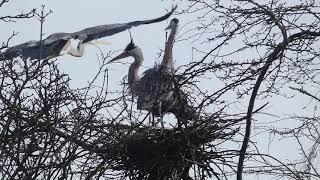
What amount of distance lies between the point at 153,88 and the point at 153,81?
0.33 ft

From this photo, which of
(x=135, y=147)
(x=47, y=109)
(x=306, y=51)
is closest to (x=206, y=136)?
(x=135, y=147)

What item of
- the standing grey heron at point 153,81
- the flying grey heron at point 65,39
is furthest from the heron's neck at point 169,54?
the flying grey heron at point 65,39

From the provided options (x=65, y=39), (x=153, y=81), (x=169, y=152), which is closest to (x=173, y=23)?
(x=153, y=81)

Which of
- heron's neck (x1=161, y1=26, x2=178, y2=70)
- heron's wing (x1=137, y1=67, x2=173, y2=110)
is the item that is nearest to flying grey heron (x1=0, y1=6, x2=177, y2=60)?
heron's neck (x1=161, y1=26, x2=178, y2=70)

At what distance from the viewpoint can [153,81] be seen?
534 cm

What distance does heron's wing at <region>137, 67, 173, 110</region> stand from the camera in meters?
4.31

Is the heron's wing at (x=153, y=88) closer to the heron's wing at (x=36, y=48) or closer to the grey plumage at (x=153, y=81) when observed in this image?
the grey plumage at (x=153, y=81)

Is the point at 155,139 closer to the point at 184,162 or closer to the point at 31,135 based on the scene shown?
the point at 184,162

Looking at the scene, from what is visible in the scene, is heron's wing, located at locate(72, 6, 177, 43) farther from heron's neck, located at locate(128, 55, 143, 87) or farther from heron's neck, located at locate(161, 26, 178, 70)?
heron's neck, located at locate(128, 55, 143, 87)

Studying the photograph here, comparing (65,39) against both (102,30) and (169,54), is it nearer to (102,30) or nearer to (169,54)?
(102,30)

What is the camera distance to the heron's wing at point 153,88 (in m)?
4.31

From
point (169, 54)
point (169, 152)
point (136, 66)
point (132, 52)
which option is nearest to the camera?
point (169, 152)

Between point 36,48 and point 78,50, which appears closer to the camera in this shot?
point 36,48

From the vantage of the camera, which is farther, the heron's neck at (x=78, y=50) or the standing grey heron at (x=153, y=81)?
the heron's neck at (x=78, y=50)
